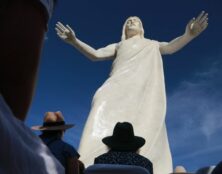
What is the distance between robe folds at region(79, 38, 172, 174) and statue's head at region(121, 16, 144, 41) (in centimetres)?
19

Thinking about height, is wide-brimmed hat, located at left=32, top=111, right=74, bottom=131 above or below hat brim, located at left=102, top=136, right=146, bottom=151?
above

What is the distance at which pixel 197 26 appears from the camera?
6.27 metres

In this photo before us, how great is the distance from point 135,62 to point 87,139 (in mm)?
1700

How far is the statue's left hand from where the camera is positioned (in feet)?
20.5

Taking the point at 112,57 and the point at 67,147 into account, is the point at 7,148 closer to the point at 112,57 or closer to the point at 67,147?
the point at 67,147

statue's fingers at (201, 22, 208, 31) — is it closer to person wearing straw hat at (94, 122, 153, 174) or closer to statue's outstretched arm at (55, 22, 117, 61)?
statue's outstretched arm at (55, 22, 117, 61)

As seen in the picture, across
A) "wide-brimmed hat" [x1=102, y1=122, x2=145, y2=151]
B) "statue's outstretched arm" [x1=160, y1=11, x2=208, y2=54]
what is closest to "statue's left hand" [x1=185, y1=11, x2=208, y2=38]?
"statue's outstretched arm" [x1=160, y1=11, x2=208, y2=54]

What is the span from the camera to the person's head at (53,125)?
7.04 ft

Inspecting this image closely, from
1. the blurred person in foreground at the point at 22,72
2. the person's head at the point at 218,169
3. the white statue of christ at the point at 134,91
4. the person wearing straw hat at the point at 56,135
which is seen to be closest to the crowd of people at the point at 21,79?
the blurred person in foreground at the point at 22,72

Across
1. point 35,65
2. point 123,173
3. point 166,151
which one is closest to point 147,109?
point 166,151

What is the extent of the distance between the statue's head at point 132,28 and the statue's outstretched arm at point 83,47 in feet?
1.04

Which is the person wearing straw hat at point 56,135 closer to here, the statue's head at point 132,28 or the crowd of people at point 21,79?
the crowd of people at point 21,79

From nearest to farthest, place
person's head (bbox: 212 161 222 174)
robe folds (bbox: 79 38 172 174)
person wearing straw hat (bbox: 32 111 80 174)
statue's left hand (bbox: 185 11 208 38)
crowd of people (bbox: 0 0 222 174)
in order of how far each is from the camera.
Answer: crowd of people (bbox: 0 0 222 174) → person's head (bbox: 212 161 222 174) → person wearing straw hat (bbox: 32 111 80 174) → robe folds (bbox: 79 38 172 174) → statue's left hand (bbox: 185 11 208 38)

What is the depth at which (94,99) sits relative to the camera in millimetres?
5773
